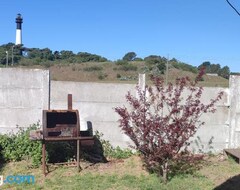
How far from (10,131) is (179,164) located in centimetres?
395

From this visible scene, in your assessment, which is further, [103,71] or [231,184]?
[103,71]

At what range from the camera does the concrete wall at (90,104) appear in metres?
8.57

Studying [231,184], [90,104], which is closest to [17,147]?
[90,104]

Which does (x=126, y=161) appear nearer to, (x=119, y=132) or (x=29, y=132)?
(x=119, y=132)

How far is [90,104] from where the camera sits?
8.83 meters

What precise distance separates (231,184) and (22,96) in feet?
16.2

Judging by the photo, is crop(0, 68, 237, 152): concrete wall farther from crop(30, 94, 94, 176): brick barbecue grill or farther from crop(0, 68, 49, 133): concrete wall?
crop(30, 94, 94, 176): brick barbecue grill

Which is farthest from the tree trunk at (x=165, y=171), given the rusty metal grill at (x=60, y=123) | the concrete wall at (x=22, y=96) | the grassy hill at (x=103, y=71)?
the grassy hill at (x=103, y=71)

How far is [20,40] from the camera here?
2219 cm

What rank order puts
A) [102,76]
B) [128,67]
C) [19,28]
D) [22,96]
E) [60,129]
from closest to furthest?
[60,129], [22,96], [102,76], [128,67], [19,28]

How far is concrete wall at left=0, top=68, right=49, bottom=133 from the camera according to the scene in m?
8.55

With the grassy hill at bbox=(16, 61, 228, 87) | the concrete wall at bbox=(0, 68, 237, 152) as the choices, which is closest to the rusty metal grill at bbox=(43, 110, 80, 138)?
the concrete wall at bbox=(0, 68, 237, 152)

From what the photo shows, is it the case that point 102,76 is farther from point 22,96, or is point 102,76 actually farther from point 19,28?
point 19,28

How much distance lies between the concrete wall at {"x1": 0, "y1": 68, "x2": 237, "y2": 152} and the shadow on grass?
1961 mm
